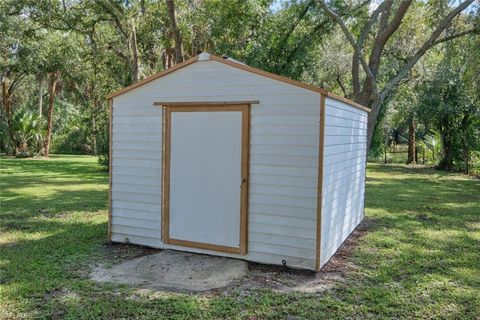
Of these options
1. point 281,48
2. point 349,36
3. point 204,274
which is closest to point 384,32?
point 349,36

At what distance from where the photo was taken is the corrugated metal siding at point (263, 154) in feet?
16.4

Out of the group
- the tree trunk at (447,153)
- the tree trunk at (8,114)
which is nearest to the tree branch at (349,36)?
the tree trunk at (447,153)

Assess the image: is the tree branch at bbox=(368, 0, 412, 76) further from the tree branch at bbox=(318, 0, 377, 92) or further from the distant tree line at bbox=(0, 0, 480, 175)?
the tree branch at bbox=(318, 0, 377, 92)

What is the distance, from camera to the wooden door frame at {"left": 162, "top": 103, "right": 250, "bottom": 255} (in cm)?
528

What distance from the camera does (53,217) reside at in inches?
313

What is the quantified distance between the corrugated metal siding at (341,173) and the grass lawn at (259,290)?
38 cm

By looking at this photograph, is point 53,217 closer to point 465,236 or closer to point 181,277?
point 181,277

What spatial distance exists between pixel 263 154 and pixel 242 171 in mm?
330

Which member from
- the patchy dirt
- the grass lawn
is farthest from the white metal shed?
the grass lawn

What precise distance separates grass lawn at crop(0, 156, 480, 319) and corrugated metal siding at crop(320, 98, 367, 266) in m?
0.38

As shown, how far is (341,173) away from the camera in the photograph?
5965 mm

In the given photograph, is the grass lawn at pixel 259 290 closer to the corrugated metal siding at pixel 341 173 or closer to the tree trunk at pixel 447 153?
the corrugated metal siding at pixel 341 173

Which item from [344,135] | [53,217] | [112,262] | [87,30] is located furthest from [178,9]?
[112,262]

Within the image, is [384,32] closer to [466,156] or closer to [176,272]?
[176,272]
